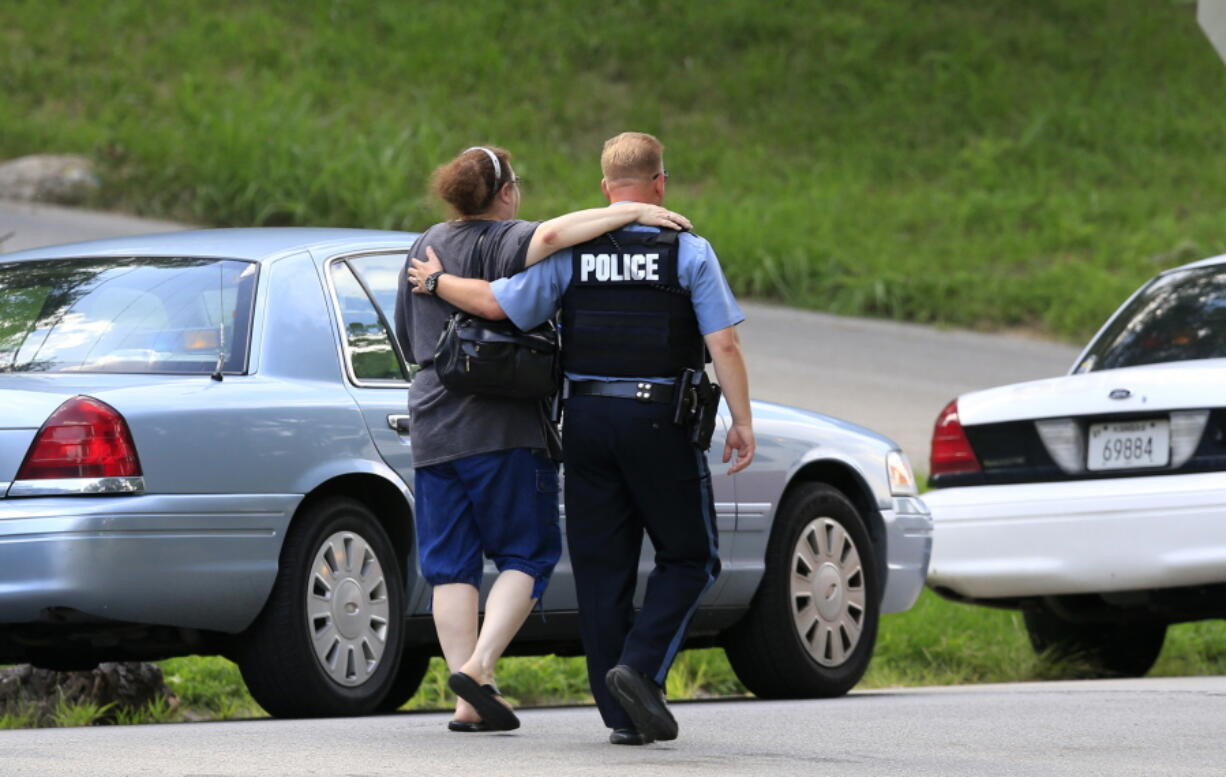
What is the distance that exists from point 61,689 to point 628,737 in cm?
249

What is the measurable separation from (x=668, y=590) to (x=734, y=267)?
45.3 ft

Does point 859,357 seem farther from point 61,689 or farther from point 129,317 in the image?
point 129,317

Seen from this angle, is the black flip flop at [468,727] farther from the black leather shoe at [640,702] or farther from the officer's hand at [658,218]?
the officer's hand at [658,218]

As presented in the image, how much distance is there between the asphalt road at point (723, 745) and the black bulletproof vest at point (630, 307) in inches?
38.4

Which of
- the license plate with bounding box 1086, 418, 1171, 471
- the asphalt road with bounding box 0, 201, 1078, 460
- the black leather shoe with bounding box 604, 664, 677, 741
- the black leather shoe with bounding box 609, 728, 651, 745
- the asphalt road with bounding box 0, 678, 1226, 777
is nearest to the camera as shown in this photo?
the asphalt road with bounding box 0, 678, 1226, 777

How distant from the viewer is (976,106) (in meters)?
24.9

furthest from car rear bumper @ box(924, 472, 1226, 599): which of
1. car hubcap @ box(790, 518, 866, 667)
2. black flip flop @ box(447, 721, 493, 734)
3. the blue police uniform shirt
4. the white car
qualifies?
black flip flop @ box(447, 721, 493, 734)

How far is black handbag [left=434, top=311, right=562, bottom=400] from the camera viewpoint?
5.71 metres

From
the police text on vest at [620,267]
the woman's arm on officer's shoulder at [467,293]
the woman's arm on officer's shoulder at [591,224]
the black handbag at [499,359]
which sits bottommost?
the black handbag at [499,359]

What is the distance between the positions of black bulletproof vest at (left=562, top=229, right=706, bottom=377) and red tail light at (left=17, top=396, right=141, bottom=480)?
1.25 meters

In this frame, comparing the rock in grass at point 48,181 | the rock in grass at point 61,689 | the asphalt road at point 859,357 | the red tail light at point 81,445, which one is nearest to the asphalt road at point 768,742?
the red tail light at point 81,445

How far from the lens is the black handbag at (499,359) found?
5.71 m

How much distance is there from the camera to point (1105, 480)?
7.77m

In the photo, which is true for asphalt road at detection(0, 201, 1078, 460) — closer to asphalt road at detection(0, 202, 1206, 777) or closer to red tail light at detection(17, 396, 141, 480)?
asphalt road at detection(0, 202, 1206, 777)
